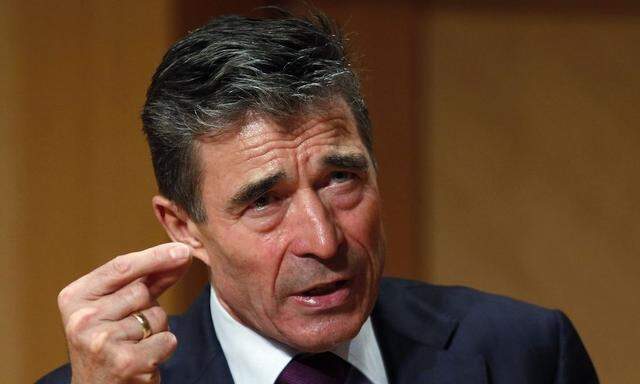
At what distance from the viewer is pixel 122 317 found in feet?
5.99

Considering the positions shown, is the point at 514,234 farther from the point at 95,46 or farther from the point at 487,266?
the point at 95,46

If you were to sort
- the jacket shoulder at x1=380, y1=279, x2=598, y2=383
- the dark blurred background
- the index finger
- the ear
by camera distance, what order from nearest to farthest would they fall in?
the index finger → the ear → the jacket shoulder at x1=380, y1=279, x2=598, y2=383 → the dark blurred background

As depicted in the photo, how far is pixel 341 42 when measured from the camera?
7.22 feet

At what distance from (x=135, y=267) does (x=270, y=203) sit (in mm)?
337

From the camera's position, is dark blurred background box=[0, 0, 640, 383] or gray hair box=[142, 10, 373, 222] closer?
gray hair box=[142, 10, 373, 222]

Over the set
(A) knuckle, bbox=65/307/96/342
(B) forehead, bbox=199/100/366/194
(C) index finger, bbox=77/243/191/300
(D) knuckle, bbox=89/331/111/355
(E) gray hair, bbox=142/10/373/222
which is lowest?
(D) knuckle, bbox=89/331/111/355

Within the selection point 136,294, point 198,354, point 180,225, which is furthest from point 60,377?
point 136,294

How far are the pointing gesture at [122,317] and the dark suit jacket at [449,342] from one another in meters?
0.37

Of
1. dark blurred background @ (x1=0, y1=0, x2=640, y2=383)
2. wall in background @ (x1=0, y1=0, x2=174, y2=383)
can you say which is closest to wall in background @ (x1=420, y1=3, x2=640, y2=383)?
dark blurred background @ (x1=0, y1=0, x2=640, y2=383)

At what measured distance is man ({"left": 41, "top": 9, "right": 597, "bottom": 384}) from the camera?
2.02 m

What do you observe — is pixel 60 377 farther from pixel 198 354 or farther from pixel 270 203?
pixel 270 203

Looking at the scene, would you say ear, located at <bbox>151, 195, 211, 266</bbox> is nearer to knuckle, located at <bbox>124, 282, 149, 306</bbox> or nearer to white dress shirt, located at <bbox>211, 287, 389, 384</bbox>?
white dress shirt, located at <bbox>211, 287, 389, 384</bbox>

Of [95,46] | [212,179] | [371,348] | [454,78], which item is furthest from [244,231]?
[454,78]

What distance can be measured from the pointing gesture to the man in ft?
0.03
